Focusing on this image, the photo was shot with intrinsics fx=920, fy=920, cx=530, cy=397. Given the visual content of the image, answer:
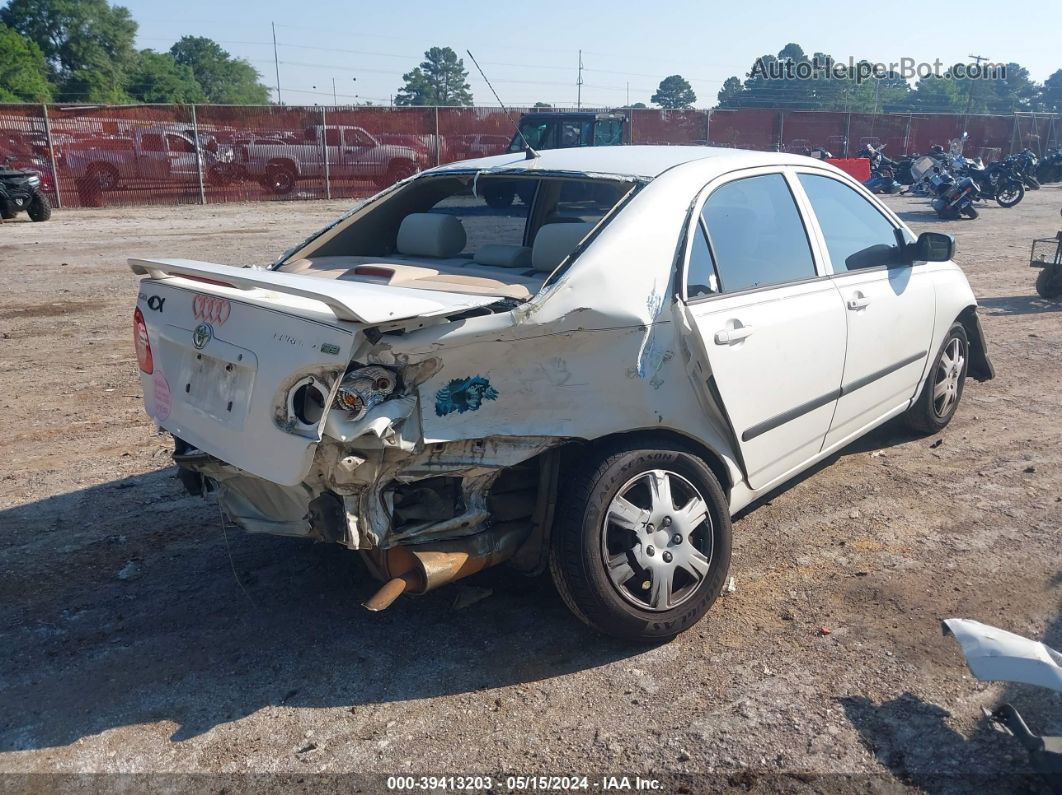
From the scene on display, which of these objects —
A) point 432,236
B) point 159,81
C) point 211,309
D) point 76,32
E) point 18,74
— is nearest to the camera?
point 211,309

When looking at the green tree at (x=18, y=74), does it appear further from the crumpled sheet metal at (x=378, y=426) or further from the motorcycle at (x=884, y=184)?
the crumpled sheet metal at (x=378, y=426)

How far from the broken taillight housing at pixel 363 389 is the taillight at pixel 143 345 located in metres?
1.17

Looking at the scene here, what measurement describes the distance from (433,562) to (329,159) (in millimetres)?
23498

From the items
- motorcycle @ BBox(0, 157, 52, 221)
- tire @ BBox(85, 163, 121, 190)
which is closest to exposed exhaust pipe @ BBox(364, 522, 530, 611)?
motorcycle @ BBox(0, 157, 52, 221)

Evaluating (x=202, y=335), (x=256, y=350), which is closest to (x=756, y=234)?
(x=256, y=350)

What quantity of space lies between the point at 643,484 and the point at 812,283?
4.72 ft

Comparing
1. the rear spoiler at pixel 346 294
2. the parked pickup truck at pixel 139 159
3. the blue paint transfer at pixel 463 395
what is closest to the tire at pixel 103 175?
the parked pickup truck at pixel 139 159

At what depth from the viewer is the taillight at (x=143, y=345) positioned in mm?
3602

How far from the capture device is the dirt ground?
2.89m

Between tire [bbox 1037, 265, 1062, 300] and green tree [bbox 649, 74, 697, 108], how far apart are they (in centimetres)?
9023

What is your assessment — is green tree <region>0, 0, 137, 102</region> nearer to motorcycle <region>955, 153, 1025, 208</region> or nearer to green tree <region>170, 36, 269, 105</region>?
green tree <region>170, 36, 269, 105</region>

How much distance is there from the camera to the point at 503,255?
13.7 feet

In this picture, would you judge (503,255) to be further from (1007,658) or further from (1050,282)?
(1050,282)

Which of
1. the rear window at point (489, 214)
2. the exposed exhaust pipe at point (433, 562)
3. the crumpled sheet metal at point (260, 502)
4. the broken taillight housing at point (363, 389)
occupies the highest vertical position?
the rear window at point (489, 214)
